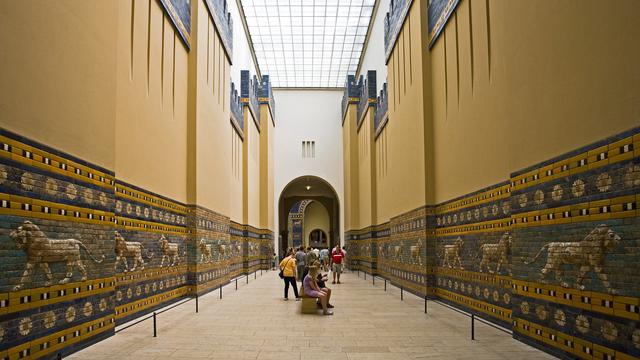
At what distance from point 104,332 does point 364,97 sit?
64.5 ft

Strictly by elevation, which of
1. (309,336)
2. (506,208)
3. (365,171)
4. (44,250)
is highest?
(365,171)

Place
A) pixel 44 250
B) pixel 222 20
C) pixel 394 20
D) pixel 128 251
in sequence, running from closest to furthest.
Answer: pixel 44 250, pixel 128 251, pixel 394 20, pixel 222 20

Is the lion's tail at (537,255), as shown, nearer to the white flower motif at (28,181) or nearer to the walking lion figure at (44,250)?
the walking lion figure at (44,250)

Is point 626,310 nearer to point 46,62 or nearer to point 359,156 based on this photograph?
point 46,62

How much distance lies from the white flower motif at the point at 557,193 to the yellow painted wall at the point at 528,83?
1.50 ft

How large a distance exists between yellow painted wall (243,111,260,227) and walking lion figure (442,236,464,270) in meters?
13.4

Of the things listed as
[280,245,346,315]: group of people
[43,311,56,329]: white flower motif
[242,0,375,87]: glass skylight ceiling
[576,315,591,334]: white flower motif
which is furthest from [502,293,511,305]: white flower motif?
[242,0,375,87]: glass skylight ceiling

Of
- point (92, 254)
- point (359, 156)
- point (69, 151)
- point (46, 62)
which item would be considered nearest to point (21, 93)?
point (46, 62)

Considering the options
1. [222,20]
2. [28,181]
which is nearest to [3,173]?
[28,181]

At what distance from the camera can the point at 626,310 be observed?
4906mm

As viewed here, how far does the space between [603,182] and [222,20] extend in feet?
47.3

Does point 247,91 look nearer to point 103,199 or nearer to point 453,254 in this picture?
point 453,254

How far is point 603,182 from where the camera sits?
529cm

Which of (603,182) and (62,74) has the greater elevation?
(62,74)
